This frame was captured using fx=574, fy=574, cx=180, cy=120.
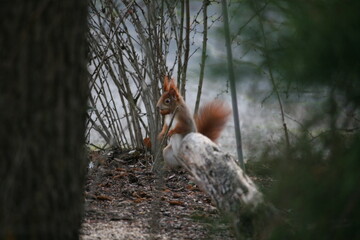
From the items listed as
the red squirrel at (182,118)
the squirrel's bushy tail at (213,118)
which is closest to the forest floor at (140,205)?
the red squirrel at (182,118)

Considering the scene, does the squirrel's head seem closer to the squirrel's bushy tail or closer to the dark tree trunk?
the squirrel's bushy tail

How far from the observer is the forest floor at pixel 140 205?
3207 mm

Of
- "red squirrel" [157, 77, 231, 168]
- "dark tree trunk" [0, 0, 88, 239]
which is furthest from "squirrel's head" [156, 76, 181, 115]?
"dark tree trunk" [0, 0, 88, 239]

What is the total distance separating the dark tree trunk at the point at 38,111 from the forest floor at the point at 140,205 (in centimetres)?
55

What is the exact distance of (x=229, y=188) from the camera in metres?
2.93

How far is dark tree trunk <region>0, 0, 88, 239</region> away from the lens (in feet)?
5.85

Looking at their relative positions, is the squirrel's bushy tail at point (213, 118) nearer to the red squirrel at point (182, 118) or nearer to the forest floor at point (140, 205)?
the red squirrel at point (182, 118)

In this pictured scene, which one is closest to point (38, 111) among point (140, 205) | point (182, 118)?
point (140, 205)

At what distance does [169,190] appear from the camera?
15.0 feet

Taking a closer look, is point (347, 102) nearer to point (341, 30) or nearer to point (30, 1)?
point (341, 30)

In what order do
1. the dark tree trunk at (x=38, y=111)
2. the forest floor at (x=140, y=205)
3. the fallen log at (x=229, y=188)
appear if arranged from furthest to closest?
the forest floor at (x=140, y=205) < the fallen log at (x=229, y=188) < the dark tree trunk at (x=38, y=111)

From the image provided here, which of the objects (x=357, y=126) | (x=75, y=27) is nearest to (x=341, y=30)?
(x=357, y=126)

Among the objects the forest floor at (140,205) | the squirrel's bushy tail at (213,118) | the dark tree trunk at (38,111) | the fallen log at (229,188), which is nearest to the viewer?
the dark tree trunk at (38,111)

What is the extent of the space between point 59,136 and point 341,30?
0.96 meters
